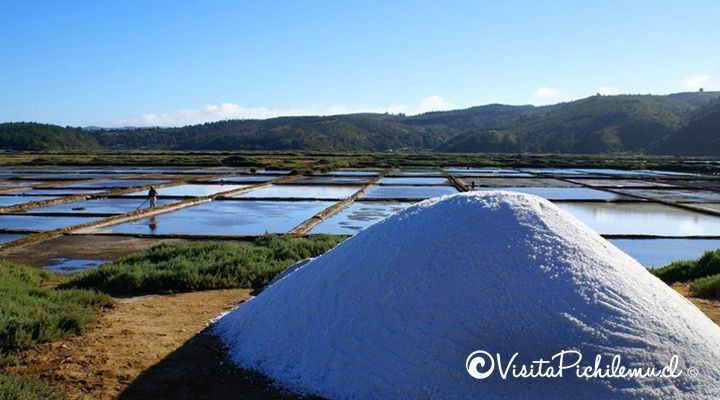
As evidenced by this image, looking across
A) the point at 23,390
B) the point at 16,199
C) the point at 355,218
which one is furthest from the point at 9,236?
the point at 23,390

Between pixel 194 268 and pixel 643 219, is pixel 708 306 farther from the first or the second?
pixel 643 219

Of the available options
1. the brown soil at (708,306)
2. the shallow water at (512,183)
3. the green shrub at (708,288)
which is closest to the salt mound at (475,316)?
the brown soil at (708,306)

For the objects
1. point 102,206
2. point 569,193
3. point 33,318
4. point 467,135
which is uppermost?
point 467,135

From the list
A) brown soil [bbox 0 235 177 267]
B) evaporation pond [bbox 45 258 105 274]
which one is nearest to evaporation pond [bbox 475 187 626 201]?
brown soil [bbox 0 235 177 267]

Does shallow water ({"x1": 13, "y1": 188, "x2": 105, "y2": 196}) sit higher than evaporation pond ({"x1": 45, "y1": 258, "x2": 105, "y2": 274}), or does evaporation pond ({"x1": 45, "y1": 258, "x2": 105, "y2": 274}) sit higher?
shallow water ({"x1": 13, "y1": 188, "x2": 105, "y2": 196})

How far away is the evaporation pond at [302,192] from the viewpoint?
17438mm

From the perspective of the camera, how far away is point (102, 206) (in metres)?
14.6

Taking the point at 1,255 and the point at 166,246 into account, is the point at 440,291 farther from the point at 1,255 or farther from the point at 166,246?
the point at 1,255

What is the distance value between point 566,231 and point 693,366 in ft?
3.34

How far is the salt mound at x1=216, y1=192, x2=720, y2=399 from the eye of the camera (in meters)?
3.12

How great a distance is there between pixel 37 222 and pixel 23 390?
32.7 ft

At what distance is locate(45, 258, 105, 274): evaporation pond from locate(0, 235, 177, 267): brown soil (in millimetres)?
123

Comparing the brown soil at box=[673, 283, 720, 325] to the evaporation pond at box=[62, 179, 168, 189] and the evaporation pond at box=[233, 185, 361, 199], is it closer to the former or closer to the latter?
the evaporation pond at box=[233, 185, 361, 199]

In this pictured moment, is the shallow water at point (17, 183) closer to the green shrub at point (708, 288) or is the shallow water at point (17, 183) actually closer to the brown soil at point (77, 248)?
the brown soil at point (77, 248)
